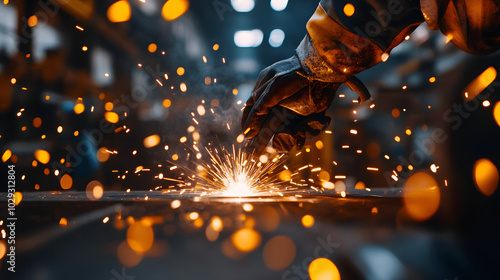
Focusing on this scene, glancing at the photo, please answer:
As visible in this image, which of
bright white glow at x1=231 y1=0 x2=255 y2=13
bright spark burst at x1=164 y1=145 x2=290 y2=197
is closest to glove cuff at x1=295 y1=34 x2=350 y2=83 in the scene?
bright spark burst at x1=164 y1=145 x2=290 y2=197

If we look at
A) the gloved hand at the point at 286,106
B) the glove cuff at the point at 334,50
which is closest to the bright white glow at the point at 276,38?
the gloved hand at the point at 286,106

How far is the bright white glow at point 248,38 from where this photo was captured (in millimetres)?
1653

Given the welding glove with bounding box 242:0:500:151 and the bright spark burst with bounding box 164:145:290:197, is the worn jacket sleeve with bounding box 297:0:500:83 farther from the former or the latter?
the bright spark burst with bounding box 164:145:290:197

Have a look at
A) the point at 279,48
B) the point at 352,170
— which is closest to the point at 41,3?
the point at 279,48

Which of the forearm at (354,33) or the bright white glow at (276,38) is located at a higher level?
the bright white glow at (276,38)

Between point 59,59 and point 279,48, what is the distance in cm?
129

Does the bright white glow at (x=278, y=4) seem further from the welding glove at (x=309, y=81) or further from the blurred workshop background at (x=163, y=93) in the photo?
the welding glove at (x=309, y=81)

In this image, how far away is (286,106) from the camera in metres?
0.97

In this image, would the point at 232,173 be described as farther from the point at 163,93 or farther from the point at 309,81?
the point at 309,81

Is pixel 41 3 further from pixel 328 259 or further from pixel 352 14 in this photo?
pixel 328 259

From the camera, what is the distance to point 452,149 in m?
0.79

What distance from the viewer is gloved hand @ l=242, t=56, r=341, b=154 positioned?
90 cm

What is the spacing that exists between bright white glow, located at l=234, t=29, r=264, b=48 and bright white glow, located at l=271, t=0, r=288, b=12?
5.9 inches

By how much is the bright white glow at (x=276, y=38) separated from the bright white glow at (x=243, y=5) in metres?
0.19
